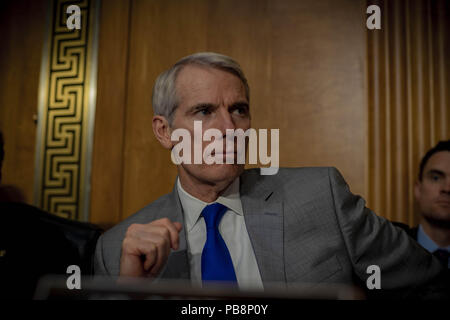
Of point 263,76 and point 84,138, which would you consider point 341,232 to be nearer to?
point 263,76

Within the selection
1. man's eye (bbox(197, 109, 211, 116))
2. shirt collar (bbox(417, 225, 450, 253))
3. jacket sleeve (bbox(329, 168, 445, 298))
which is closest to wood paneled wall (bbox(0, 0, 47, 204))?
man's eye (bbox(197, 109, 211, 116))

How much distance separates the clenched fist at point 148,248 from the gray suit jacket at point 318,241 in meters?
0.05

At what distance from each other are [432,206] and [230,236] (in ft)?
1.67

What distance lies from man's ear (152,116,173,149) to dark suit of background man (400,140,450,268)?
558 mm

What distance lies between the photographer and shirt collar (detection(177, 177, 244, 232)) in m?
0.76

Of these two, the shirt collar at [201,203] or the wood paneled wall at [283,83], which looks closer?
the shirt collar at [201,203]

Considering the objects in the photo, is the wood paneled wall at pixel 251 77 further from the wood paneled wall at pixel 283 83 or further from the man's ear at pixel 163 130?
A: the man's ear at pixel 163 130

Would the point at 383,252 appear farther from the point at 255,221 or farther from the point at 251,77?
the point at 251,77

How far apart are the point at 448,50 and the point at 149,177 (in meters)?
0.74

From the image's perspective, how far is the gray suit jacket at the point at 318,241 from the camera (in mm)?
682

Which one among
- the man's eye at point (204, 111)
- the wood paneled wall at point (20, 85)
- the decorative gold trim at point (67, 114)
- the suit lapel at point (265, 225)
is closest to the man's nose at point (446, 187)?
the suit lapel at point (265, 225)

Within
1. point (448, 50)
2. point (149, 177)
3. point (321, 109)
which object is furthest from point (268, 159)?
point (448, 50)

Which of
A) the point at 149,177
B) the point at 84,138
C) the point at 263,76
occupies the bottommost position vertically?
the point at 149,177
